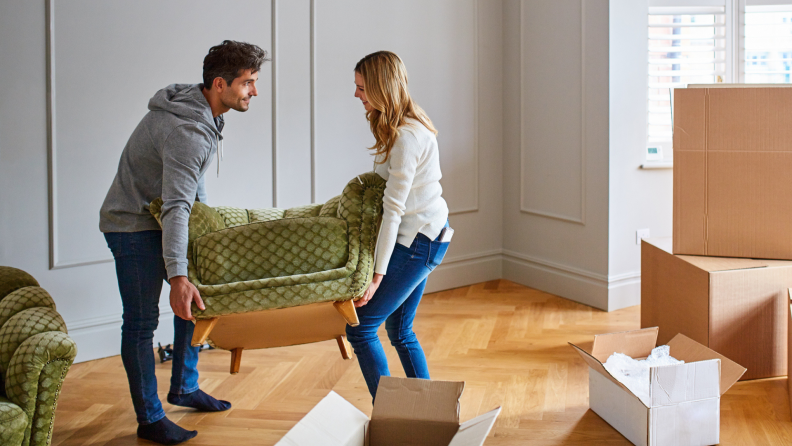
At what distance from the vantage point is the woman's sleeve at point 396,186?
6.64ft

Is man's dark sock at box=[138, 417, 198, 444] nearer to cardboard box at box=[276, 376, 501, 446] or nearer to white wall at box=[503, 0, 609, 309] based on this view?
cardboard box at box=[276, 376, 501, 446]

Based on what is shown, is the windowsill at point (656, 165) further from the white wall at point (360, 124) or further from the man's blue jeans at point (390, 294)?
the man's blue jeans at point (390, 294)

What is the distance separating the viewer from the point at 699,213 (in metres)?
2.97

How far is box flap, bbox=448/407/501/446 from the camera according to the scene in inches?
46.0

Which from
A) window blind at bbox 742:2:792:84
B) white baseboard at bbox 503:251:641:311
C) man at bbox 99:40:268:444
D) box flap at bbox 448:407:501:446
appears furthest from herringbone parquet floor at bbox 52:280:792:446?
window blind at bbox 742:2:792:84

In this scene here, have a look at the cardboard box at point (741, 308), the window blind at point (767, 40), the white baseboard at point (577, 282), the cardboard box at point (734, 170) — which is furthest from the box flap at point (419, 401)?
the window blind at point (767, 40)

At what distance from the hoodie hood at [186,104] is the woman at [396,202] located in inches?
19.8

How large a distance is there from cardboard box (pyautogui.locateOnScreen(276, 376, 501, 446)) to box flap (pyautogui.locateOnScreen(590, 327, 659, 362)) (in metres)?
1.44

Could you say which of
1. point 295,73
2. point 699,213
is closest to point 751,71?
point 699,213

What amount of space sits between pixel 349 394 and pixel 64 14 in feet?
6.68

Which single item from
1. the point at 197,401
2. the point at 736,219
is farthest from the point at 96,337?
the point at 736,219

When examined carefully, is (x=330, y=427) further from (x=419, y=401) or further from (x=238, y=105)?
(x=238, y=105)

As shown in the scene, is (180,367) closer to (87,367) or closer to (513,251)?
(87,367)

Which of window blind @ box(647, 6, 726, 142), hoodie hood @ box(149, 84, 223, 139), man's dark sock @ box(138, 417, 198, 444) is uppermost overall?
window blind @ box(647, 6, 726, 142)
